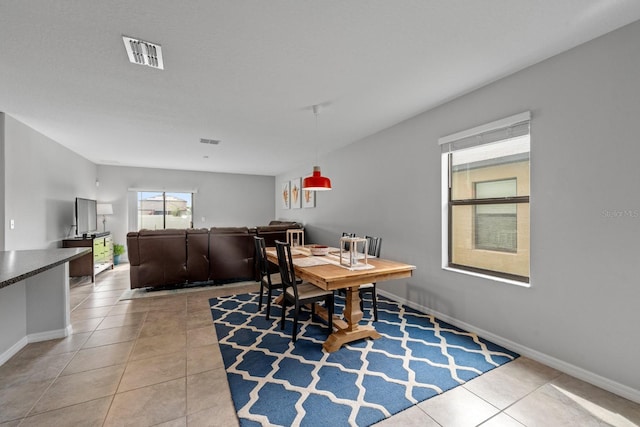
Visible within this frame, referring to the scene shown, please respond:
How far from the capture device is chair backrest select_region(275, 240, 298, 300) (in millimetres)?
2564

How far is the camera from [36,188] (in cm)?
392

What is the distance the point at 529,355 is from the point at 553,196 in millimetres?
1352

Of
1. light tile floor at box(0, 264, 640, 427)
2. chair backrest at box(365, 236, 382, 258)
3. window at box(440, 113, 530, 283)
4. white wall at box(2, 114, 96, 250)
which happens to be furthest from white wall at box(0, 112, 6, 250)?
window at box(440, 113, 530, 283)

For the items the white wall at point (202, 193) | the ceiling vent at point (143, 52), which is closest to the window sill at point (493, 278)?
the ceiling vent at point (143, 52)

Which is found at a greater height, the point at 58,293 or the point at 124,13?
the point at 124,13

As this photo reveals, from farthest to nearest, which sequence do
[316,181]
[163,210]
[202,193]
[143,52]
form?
1. [202,193]
2. [163,210]
3. [316,181]
4. [143,52]

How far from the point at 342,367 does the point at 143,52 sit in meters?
2.88

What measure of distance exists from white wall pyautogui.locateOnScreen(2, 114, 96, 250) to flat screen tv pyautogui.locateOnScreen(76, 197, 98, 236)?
0.57 feet

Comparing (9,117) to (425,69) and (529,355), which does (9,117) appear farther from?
(529,355)

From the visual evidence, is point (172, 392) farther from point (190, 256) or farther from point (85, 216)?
point (85, 216)

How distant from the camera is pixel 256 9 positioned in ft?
5.38

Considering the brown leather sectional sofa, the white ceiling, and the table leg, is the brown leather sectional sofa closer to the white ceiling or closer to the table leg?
the white ceiling

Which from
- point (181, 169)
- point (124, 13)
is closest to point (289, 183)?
point (181, 169)

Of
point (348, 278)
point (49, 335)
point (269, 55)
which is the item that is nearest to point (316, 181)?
point (348, 278)
